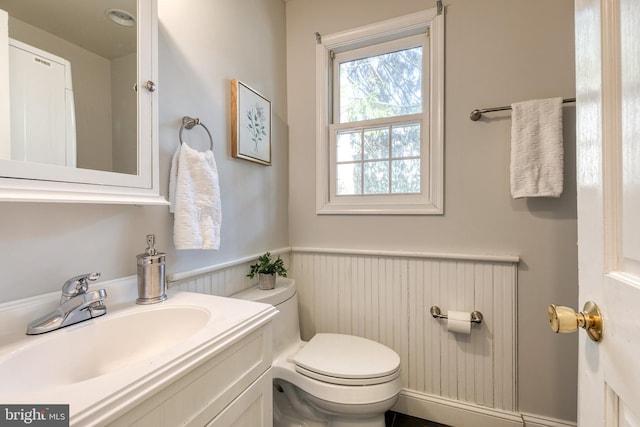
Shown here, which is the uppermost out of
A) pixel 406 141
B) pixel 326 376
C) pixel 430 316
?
pixel 406 141

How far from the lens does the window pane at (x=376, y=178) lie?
5.48 ft

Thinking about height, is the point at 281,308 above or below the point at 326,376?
above

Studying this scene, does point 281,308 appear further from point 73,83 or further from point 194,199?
point 73,83

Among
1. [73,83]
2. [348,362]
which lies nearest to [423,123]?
[348,362]

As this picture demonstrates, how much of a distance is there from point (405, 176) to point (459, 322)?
2.69 feet

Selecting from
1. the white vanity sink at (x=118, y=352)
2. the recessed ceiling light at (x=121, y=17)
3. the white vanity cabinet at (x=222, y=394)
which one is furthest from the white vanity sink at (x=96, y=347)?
the recessed ceiling light at (x=121, y=17)

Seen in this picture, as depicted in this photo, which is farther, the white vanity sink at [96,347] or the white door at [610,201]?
the white vanity sink at [96,347]

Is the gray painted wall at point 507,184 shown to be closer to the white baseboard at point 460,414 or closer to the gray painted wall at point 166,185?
the white baseboard at point 460,414

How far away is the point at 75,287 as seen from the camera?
710mm

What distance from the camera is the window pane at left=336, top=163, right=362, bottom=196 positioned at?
5.69ft

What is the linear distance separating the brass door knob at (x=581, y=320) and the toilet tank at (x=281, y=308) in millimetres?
1029

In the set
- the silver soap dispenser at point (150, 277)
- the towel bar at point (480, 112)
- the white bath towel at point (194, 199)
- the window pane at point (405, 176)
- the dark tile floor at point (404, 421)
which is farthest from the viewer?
the window pane at point (405, 176)

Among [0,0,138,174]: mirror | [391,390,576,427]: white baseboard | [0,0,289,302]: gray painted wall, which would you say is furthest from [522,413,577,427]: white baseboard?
[0,0,138,174]: mirror

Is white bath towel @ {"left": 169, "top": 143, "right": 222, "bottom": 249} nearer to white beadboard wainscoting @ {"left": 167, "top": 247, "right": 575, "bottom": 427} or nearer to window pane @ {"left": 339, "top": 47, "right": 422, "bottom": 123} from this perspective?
white beadboard wainscoting @ {"left": 167, "top": 247, "right": 575, "bottom": 427}
